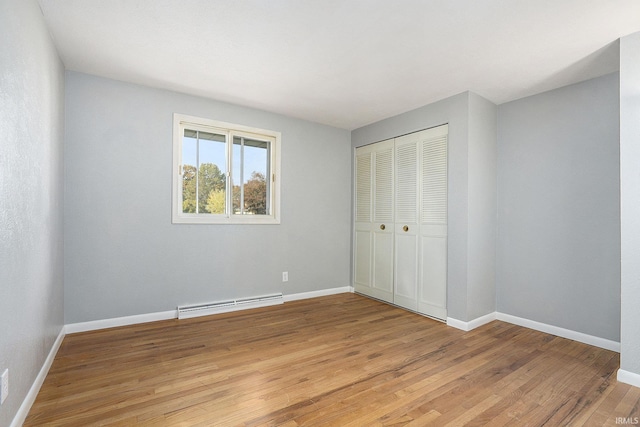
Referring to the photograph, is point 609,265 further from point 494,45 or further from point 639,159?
point 494,45

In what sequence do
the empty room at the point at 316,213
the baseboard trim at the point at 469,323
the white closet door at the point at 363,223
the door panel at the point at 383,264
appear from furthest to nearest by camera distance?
the white closet door at the point at 363,223, the door panel at the point at 383,264, the baseboard trim at the point at 469,323, the empty room at the point at 316,213

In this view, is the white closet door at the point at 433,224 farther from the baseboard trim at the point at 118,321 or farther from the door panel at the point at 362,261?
the baseboard trim at the point at 118,321

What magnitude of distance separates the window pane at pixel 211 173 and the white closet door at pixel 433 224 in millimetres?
2452

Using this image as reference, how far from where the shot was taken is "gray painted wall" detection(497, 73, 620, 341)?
2.83 meters

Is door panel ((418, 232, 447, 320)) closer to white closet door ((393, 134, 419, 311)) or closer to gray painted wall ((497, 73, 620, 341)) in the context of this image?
white closet door ((393, 134, 419, 311))

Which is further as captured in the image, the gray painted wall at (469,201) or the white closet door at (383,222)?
the white closet door at (383,222)

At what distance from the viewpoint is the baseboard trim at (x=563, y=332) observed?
9.14 ft

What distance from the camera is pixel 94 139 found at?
10.1ft

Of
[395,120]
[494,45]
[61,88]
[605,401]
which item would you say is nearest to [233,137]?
[61,88]

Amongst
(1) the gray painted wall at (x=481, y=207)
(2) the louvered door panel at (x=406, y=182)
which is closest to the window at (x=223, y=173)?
(2) the louvered door panel at (x=406, y=182)

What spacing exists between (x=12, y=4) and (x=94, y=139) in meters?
1.65

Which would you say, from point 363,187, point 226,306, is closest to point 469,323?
point 363,187

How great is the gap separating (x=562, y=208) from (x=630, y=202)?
93 cm

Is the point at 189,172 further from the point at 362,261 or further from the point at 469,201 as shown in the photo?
the point at 469,201
